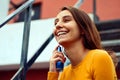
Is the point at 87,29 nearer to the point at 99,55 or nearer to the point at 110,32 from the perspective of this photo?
the point at 99,55

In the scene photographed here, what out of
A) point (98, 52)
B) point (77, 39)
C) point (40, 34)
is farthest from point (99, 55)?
point (40, 34)

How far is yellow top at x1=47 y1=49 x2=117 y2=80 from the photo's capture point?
1047mm

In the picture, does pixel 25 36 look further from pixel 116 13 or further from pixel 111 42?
pixel 116 13

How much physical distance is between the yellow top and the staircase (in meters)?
0.78

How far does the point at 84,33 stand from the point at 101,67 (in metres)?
0.17

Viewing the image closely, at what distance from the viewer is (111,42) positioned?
1.87 meters

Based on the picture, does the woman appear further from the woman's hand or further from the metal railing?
the metal railing

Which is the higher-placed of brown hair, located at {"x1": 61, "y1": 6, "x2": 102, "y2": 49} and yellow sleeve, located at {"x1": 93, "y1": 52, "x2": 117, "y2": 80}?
brown hair, located at {"x1": 61, "y1": 6, "x2": 102, "y2": 49}

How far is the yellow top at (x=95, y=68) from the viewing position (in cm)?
105

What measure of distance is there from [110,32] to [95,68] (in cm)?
94

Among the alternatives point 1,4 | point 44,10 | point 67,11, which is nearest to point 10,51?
point 1,4

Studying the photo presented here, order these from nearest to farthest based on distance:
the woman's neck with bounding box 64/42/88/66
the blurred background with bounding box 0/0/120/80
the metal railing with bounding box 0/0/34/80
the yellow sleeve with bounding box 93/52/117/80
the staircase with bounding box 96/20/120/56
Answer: the yellow sleeve with bounding box 93/52/117/80 → the woman's neck with bounding box 64/42/88/66 → the metal railing with bounding box 0/0/34/80 → the staircase with bounding box 96/20/120/56 → the blurred background with bounding box 0/0/120/80

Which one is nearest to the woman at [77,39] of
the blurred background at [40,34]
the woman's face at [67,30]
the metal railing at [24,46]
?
the woman's face at [67,30]

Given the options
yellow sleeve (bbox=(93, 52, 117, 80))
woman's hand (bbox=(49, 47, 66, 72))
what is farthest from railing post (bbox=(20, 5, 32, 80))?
yellow sleeve (bbox=(93, 52, 117, 80))
